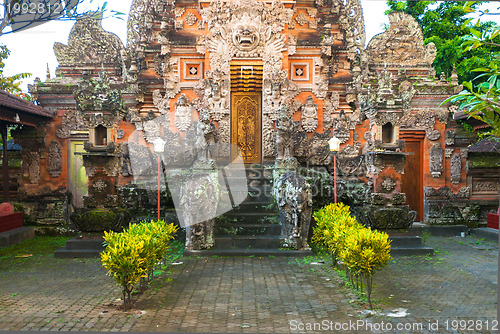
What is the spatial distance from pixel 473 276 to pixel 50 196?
41.7ft

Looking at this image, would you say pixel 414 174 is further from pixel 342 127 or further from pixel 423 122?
pixel 342 127

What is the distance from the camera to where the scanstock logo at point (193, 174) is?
29.1 feet

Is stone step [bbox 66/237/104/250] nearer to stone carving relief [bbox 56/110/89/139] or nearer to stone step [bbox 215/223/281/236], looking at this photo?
stone step [bbox 215/223/281/236]

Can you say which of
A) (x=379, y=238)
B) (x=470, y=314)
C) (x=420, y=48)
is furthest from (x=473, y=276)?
(x=420, y=48)

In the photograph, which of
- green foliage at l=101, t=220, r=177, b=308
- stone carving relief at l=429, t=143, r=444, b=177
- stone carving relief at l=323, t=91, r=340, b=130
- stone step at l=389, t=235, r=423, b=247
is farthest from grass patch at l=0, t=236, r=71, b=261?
stone carving relief at l=429, t=143, r=444, b=177

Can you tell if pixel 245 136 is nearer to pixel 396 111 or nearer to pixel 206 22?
pixel 206 22

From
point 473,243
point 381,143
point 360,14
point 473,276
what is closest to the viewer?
point 473,276

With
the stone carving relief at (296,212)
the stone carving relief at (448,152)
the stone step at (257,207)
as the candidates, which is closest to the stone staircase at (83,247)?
the stone step at (257,207)

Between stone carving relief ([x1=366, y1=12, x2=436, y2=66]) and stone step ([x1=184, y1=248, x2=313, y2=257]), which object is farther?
stone carving relief ([x1=366, y1=12, x2=436, y2=66])

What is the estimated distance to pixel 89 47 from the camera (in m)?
13.8

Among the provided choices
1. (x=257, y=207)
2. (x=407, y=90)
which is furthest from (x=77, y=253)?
(x=407, y=90)

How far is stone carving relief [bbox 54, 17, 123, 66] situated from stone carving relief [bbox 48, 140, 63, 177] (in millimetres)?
3236

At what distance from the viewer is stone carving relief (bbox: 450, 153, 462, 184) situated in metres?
12.9

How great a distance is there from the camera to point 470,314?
5.36 m
